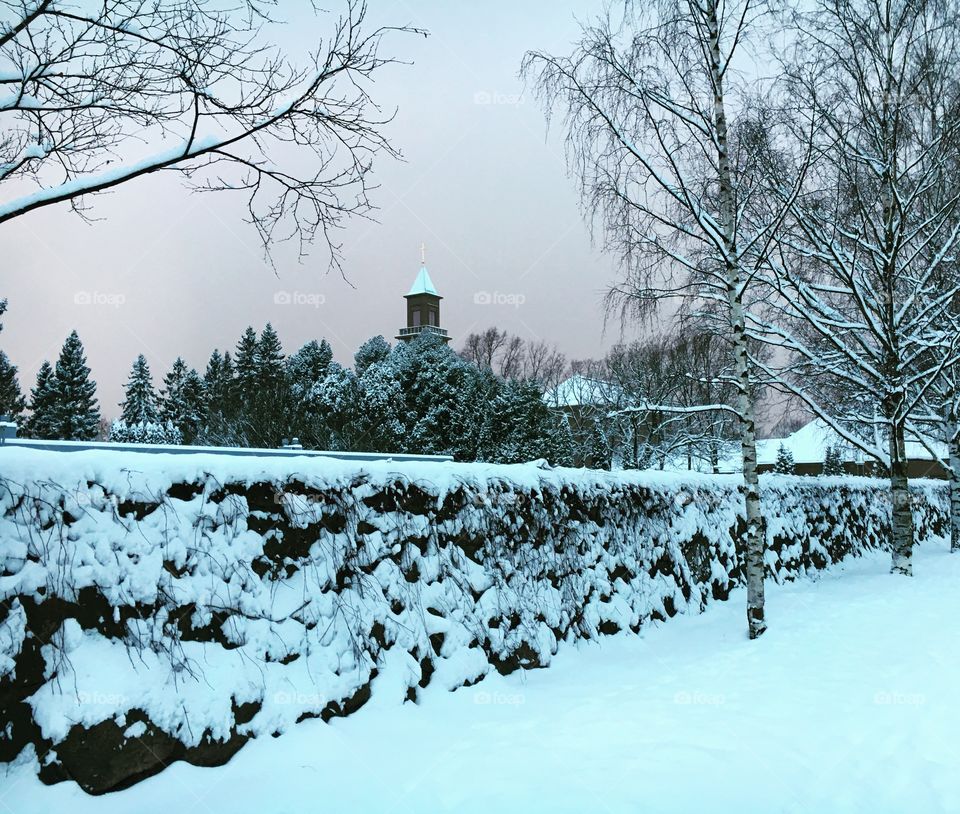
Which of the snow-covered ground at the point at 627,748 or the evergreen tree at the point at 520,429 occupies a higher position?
the evergreen tree at the point at 520,429

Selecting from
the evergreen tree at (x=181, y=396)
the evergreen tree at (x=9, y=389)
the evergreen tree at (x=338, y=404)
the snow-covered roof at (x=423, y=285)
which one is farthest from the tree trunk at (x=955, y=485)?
the snow-covered roof at (x=423, y=285)

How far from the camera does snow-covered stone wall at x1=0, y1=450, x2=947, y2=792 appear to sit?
304 centimetres

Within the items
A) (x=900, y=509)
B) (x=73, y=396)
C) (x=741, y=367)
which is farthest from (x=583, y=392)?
(x=73, y=396)

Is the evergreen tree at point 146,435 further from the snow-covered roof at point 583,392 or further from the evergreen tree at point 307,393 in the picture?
the snow-covered roof at point 583,392

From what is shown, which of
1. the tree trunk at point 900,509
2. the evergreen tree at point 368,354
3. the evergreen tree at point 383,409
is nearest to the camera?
the tree trunk at point 900,509

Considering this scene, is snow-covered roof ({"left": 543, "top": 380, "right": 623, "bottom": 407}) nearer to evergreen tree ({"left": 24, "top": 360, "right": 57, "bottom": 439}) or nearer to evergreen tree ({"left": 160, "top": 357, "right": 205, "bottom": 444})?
evergreen tree ({"left": 160, "top": 357, "right": 205, "bottom": 444})

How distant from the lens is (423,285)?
53.3m

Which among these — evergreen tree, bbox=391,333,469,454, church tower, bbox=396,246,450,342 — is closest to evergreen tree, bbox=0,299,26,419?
evergreen tree, bbox=391,333,469,454

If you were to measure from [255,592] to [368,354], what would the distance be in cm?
2942

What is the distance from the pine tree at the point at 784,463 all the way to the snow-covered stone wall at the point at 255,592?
1829 inches

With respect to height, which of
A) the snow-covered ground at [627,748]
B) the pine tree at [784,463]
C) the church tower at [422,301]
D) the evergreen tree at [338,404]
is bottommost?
the pine tree at [784,463]

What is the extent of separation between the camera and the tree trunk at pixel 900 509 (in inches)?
373

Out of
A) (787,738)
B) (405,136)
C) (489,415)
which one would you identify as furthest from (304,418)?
(787,738)

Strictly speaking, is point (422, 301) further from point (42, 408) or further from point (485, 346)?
point (42, 408)
